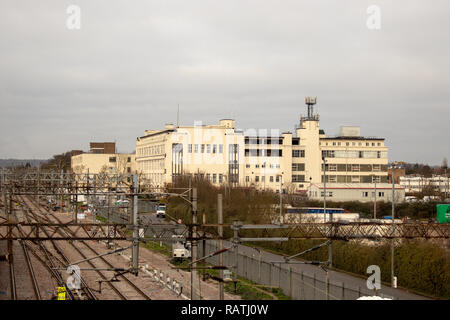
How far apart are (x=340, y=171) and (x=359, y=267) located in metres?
48.8

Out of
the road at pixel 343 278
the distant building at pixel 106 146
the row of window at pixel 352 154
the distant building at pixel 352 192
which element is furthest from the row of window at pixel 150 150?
the distant building at pixel 106 146

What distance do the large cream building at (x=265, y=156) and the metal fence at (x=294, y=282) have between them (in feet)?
124

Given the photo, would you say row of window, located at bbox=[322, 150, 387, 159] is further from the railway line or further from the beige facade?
the railway line

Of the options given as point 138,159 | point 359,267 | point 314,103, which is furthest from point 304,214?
point 138,159

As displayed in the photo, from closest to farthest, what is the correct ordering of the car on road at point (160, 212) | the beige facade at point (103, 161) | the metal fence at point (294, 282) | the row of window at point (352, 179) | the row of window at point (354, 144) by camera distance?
the metal fence at point (294, 282) < the car on road at point (160, 212) < the row of window at point (352, 179) < the row of window at point (354, 144) < the beige facade at point (103, 161)

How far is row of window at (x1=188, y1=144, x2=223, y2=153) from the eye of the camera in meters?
72.1

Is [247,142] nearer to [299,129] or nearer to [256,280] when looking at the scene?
[299,129]

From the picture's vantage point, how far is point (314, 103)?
269 feet

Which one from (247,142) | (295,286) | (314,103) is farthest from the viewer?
(314,103)

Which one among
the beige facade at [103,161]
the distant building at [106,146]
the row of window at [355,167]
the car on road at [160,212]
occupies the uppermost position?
the distant building at [106,146]

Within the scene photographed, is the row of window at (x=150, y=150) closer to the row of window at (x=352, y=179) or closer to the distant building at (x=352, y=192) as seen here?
the distant building at (x=352, y=192)

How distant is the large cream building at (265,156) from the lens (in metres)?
72.4

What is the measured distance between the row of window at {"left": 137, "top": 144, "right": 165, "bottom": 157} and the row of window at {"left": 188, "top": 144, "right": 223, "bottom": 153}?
215 inches

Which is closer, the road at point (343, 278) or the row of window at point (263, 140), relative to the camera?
the road at point (343, 278)
